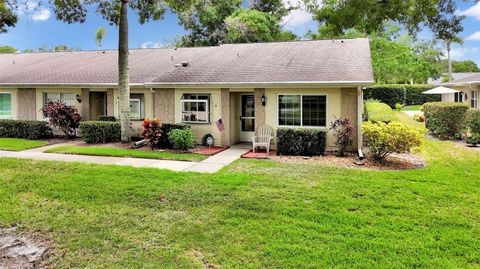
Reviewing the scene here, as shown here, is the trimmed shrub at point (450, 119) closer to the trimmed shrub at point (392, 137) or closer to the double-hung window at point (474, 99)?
the trimmed shrub at point (392, 137)

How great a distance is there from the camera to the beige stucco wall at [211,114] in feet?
51.3

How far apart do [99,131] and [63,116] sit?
8.39ft

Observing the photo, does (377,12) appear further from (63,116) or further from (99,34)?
(99,34)

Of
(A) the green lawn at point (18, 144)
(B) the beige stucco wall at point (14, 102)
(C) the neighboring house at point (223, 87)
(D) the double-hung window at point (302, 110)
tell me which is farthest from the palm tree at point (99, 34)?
(D) the double-hung window at point (302, 110)

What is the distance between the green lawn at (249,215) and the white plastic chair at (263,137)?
2.87 meters

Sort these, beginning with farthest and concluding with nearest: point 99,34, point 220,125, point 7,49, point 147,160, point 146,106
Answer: point 7,49
point 99,34
point 146,106
point 220,125
point 147,160

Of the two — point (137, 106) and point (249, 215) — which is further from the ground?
point (137, 106)

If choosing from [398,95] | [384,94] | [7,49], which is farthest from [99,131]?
[7,49]

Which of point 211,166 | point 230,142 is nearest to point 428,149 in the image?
point 230,142

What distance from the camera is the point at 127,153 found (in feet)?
45.1

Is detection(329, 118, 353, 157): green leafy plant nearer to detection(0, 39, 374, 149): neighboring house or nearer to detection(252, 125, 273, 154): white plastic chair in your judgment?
detection(0, 39, 374, 149): neighboring house

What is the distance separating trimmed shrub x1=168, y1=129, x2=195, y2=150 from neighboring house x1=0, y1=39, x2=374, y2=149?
1559 mm

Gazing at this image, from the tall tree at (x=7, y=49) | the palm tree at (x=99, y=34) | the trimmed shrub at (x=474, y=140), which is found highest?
the tall tree at (x=7, y=49)

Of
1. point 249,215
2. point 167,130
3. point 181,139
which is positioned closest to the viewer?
point 249,215
